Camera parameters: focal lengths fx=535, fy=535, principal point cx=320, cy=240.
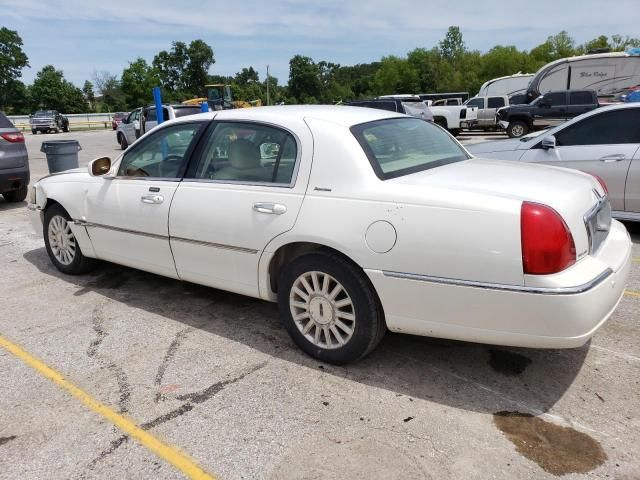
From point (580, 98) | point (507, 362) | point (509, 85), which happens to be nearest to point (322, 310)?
point (507, 362)

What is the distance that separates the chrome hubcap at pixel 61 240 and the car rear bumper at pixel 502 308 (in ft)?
11.0

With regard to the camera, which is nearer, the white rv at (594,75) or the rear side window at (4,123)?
the rear side window at (4,123)

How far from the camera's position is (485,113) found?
25.0m

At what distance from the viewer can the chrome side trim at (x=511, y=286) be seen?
258 cm

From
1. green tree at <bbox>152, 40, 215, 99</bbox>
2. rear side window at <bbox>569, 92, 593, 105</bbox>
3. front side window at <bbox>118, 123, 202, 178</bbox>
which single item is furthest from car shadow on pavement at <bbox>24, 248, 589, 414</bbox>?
green tree at <bbox>152, 40, 215, 99</bbox>

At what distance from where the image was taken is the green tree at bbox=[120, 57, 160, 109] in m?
72.8

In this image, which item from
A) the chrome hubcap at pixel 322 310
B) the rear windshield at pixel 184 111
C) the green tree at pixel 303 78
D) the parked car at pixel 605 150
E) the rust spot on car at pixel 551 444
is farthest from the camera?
the green tree at pixel 303 78

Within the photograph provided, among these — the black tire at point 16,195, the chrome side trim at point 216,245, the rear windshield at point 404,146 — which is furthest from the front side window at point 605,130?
the black tire at point 16,195

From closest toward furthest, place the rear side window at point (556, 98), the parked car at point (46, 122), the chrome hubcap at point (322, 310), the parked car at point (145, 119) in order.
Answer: the chrome hubcap at point (322, 310) < the parked car at point (145, 119) < the rear side window at point (556, 98) < the parked car at point (46, 122)

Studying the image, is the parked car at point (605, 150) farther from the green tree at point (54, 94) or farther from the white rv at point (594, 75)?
the green tree at point (54, 94)

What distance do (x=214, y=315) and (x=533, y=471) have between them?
262cm

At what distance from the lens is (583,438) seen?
8.56 feet

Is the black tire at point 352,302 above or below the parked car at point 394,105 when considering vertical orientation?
below

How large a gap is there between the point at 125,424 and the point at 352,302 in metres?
1.39
